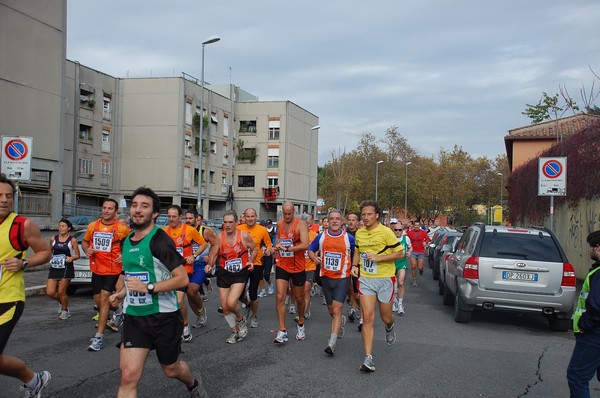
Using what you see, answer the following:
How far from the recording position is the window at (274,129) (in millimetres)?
55281

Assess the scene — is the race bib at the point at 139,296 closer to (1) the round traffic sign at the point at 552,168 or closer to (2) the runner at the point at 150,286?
(2) the runner at the point at 150,286

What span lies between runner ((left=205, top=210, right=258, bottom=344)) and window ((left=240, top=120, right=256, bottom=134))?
48.7 m

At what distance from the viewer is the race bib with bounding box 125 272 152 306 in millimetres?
4227

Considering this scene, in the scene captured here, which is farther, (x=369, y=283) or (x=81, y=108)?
(x=81, y=108)

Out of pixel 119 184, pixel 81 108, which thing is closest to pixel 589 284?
pixel 81 108

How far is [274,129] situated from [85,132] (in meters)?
19.8

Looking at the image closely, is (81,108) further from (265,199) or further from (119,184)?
(265,199)

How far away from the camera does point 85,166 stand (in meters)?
41.4

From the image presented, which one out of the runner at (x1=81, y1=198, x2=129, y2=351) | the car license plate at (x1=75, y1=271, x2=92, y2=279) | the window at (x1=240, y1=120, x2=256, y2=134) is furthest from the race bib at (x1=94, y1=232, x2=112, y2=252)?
the window at (x1=240, y1=120, x2=256, y2=134)

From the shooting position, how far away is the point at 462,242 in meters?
11.3

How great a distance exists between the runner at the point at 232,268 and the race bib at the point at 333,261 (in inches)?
44.0

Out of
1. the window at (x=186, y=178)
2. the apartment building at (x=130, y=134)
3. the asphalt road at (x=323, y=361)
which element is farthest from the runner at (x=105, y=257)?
the window at (x=186, y=178)

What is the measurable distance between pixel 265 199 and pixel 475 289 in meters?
46.5

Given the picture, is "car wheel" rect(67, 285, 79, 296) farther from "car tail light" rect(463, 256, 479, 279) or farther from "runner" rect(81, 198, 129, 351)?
"car tail light" rect(463, 256, 479, 279)
